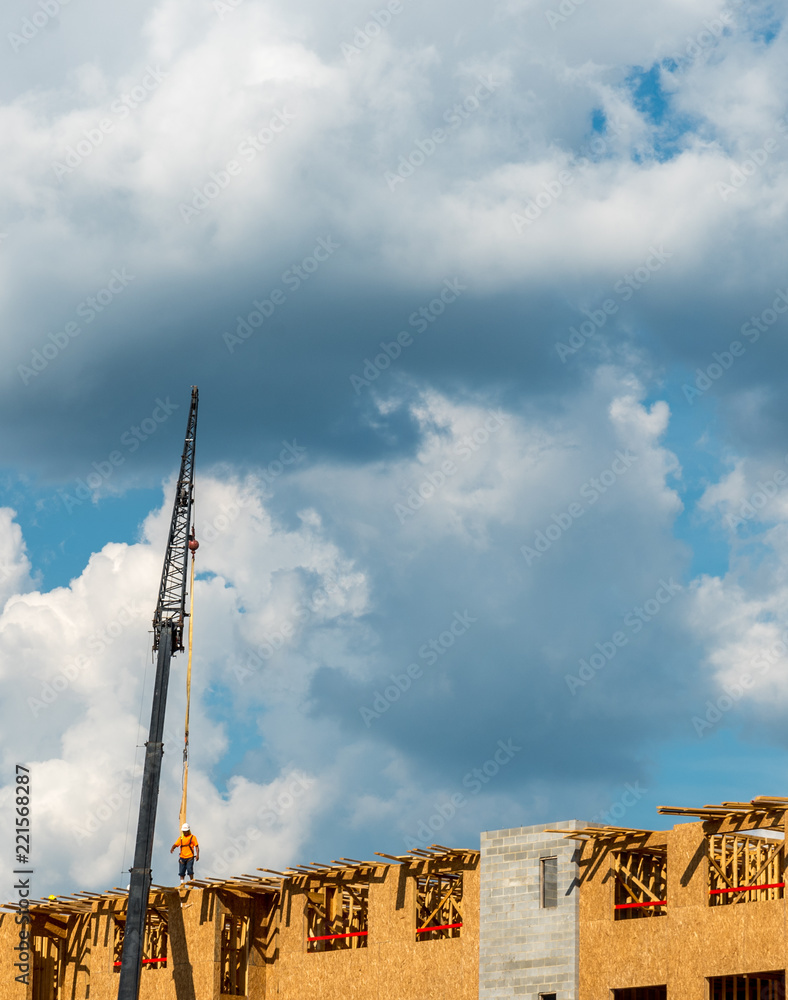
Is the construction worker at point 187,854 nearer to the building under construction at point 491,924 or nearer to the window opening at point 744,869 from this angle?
the building under construction at point 491,924

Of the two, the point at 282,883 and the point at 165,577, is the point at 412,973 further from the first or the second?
the point at 165,577

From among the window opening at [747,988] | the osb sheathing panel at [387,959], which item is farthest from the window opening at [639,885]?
the osb sheathing panel at [387,959]

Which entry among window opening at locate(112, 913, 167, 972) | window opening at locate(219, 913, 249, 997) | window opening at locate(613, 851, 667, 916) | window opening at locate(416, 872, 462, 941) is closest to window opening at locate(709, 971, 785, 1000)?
window opening at locate(613, 851, 667, 916)

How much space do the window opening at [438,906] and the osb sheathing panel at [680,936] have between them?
5525 mm

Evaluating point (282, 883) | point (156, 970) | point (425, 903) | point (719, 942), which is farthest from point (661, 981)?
point (156, 970)

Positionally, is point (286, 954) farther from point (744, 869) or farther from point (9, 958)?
point (744, 869)

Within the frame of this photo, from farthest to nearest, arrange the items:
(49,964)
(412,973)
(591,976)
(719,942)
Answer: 1. (49,964)
2. (412,973)
3. (591,976)
4. (719,942)

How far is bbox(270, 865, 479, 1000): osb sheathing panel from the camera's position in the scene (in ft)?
148

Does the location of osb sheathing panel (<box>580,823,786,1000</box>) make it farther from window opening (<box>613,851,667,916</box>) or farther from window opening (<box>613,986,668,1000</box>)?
window opening (<box>613,986,668,1000</box>)

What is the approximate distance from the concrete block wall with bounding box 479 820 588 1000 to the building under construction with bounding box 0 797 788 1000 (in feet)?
0.13

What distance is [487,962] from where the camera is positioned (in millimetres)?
44312

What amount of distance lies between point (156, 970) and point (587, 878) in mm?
16560

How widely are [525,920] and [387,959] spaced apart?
5198 mm

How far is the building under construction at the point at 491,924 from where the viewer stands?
40.0 metres
